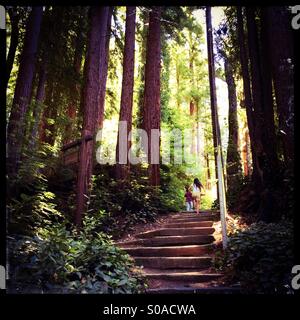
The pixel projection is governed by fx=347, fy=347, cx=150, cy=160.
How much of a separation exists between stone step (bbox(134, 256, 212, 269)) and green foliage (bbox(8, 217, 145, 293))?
1471 mm

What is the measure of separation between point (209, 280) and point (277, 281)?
6.00 feet

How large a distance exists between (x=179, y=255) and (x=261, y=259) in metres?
2.80

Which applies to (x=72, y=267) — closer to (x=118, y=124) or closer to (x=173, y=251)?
(x=173, y=251)

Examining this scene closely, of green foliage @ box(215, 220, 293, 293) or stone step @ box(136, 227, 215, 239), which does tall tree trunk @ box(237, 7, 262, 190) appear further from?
green foliage @ box(215, 220, 293, 293)

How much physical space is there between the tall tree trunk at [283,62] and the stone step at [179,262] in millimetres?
2942

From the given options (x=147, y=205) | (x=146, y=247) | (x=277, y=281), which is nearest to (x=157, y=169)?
(x=147, y=205)

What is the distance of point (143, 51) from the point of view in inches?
651

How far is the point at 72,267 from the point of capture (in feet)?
16.7

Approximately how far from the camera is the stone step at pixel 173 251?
8047mm

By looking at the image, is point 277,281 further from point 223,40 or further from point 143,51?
point 143,51

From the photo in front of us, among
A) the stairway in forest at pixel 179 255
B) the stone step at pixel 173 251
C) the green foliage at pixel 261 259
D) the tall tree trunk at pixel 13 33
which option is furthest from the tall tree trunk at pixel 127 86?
the green foliage at pixel 261 259

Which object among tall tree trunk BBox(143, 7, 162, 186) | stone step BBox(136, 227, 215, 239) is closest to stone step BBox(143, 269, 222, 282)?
stone step BBox(136, 227, 215, 239)

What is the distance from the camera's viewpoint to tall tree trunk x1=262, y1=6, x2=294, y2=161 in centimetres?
589
